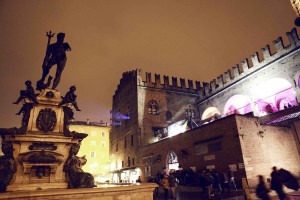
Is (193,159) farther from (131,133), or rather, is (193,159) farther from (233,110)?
(131,133)

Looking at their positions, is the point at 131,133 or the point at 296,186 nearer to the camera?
the point at 296,186

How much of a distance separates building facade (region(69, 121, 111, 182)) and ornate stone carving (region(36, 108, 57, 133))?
116ft

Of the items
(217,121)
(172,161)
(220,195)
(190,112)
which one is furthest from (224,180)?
(190,112)

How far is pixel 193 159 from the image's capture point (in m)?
15.0

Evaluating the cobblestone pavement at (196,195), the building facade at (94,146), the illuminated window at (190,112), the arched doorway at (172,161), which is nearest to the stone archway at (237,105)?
the illuminated window at (190,112)

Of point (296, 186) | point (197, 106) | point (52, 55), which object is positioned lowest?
point (296, 186)

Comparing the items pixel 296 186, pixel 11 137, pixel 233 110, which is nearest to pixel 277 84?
pixel 233 110

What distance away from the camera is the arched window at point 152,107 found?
2743 cm

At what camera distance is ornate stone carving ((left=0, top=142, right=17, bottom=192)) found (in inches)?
182

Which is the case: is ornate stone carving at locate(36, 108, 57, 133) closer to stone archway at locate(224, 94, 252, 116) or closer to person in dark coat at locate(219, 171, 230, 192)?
person in dark coat at locate(219, 171, 230, 192)

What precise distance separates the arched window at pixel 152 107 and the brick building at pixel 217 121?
0.14m

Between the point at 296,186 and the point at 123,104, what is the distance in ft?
86.7

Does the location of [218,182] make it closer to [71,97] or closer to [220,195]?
[220,195]

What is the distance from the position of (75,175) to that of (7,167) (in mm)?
1537
